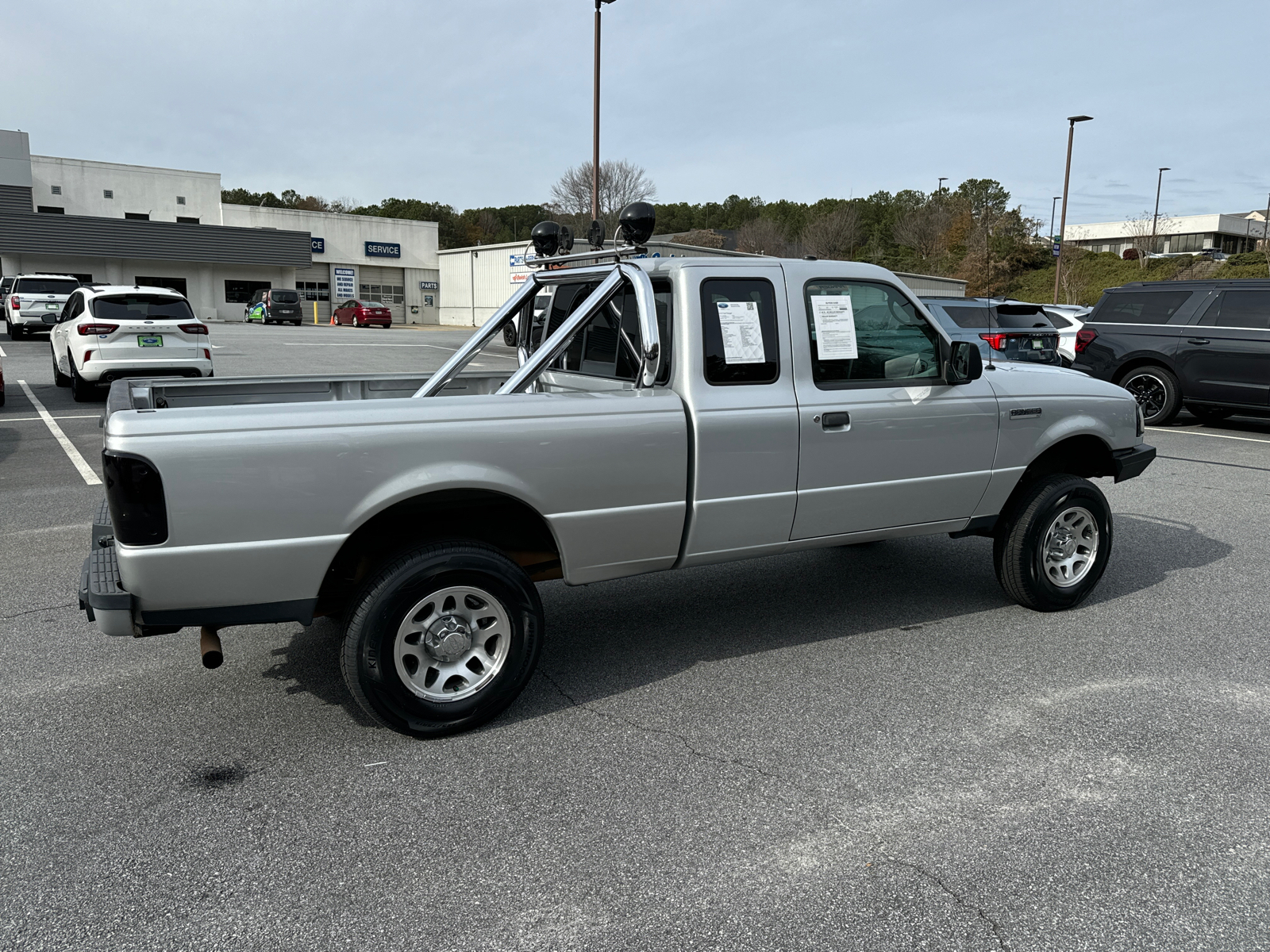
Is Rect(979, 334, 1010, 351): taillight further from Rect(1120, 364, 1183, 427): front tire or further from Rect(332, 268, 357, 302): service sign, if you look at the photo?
Rect(332, 268, 357, 302): service sign

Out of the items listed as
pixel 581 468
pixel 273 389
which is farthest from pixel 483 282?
pixel 581 468

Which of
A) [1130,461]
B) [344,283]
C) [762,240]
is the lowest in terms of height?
[1130,461]

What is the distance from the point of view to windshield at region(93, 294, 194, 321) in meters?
13.1

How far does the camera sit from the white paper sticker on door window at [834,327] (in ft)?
14.6

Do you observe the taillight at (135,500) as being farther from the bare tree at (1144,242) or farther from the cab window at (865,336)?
the bare tree at (1144,242)

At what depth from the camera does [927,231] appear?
63.8m

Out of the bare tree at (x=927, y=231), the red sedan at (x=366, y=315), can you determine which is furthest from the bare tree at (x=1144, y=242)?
the red sedan at (x=366, y=315)

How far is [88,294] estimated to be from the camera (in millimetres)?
13438

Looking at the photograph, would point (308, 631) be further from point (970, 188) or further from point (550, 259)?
point (970, 188)

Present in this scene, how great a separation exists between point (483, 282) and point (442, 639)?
156 ft

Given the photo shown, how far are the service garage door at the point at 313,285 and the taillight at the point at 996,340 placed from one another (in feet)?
163

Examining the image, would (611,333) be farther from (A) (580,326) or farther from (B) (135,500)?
(B) (135,500)

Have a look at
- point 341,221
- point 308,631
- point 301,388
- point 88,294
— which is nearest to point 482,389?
point 301,388

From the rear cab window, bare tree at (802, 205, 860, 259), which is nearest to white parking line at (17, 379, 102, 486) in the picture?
the rear cab window
